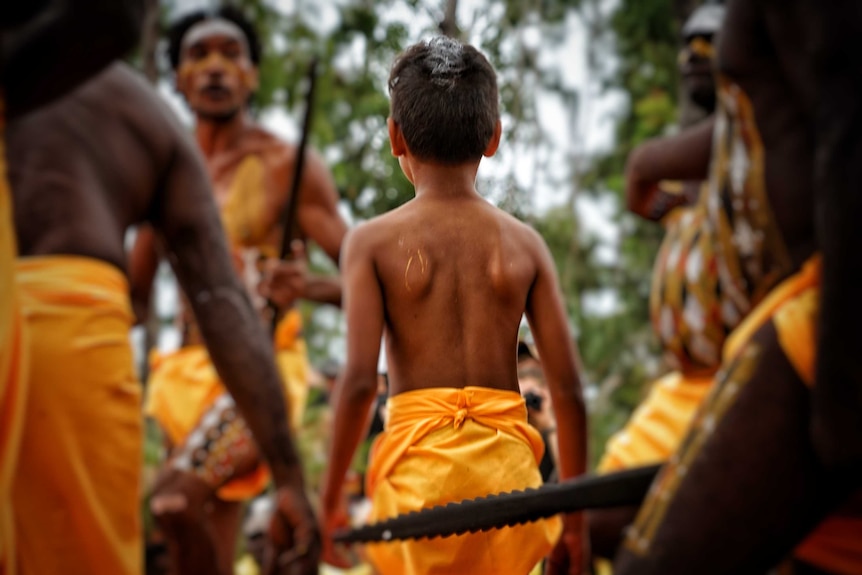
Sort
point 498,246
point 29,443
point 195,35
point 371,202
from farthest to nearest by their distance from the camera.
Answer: point 195,35 < point 371,202 < point 29,443 < point 498,246

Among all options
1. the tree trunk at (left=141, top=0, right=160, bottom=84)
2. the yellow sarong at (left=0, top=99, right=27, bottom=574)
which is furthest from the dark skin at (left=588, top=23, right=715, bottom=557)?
the tree trunk at (left=141, top=0, right=160, bottom=84)

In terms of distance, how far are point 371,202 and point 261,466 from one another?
2.53 metres

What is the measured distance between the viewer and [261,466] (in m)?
5.52

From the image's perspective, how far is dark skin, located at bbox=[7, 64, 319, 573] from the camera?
2.97m

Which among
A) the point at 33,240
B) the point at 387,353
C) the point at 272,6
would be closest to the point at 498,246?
the point at 387,353

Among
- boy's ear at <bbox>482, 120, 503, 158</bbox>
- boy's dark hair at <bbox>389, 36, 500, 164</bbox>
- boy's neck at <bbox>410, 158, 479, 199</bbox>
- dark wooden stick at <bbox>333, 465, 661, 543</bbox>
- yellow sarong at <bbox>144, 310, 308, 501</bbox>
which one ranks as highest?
boy's dark hair at <bbox>389, 36, 500, 164</bbox>

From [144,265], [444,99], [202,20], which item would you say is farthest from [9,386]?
[202,20]

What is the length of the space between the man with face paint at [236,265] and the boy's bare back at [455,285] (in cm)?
283

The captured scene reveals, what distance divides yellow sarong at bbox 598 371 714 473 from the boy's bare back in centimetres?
256

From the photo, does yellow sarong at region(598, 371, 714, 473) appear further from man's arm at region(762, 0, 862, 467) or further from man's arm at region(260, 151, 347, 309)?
man's arm at region(762, 0, 862, 467)

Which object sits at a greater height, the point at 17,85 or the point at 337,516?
the point at 17,85

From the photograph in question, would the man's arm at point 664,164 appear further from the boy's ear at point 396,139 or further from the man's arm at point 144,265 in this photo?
the boy's ear at point 396,139

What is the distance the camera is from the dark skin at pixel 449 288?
2498 millimetres

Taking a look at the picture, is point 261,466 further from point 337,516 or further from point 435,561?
point 435,561
